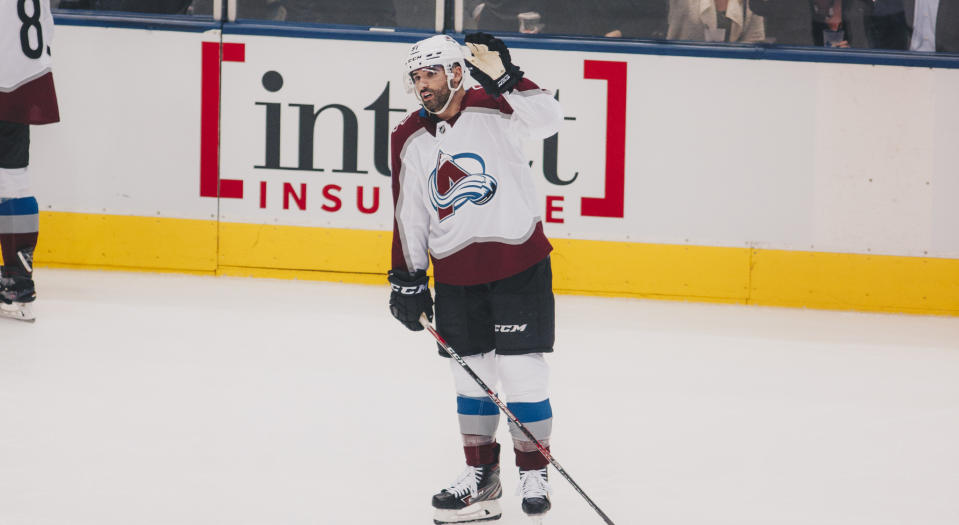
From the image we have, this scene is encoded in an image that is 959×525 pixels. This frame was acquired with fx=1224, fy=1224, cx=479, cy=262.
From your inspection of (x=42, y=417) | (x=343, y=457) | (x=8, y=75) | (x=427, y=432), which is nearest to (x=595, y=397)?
(x=427, y=432)

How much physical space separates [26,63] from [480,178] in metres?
2.59

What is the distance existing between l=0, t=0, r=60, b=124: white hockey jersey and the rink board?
1.16m

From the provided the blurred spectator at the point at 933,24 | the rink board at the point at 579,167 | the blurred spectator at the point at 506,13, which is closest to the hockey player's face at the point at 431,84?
the rink board at the point at 579,167

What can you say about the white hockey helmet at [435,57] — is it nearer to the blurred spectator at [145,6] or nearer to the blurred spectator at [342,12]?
the blurred spectator at [342,12]

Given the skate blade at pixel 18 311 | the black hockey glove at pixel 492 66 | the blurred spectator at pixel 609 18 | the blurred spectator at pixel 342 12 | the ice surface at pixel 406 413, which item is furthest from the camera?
the blurred spectator at pixel 342 12

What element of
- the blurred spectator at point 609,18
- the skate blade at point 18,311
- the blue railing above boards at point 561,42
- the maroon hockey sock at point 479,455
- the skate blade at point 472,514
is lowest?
the skate blade at point 472,514

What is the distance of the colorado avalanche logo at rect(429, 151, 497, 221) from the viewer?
2.78 metres

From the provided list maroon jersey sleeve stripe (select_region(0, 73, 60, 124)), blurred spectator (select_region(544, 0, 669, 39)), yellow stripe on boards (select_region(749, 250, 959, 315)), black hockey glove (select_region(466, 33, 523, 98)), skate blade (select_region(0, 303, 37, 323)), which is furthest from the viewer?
blurred spectator (select_region(544, 0, 669, 39))

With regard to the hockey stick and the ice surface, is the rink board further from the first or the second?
the hockey stick

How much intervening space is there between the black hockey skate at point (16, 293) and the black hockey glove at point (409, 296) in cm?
231

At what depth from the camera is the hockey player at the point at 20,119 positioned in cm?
457

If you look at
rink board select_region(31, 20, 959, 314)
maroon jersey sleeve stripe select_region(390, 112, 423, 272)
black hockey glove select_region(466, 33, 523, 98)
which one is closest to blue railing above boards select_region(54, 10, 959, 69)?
rink board select_region(31, 20, 959, 314)

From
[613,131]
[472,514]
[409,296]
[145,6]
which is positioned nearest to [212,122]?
[145,6]

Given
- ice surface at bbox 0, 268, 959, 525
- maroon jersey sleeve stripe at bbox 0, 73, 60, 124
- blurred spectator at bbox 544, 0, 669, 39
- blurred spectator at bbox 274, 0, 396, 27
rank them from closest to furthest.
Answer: ice surface at bbox 0, 268, 959, 525, maroon jersey sleeve stripe at bbox 0, 73, 60, 124, blurred spectator at bbox 544, 0, 669, 39, blurred spectator at bbox 274, 0, 396, 27
